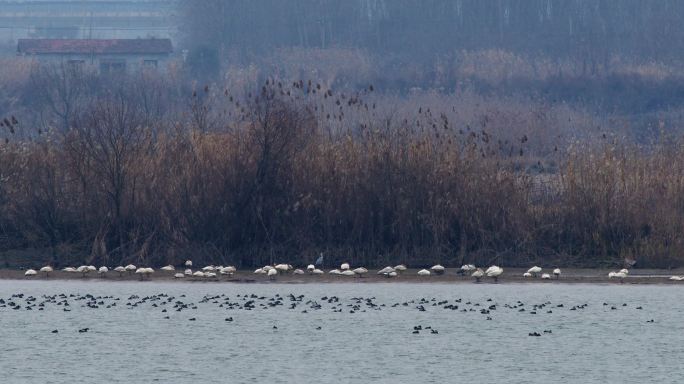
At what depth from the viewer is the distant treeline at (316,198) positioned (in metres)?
27.1

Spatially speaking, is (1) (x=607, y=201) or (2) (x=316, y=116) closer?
(1) (x=607, y=201)

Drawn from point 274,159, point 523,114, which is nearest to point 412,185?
point 274,159

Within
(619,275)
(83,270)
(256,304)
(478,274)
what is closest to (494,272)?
(478,274)

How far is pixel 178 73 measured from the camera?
62594mm

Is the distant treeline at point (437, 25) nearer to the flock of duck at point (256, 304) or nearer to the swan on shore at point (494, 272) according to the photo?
the swan on shore at point (494, 272)

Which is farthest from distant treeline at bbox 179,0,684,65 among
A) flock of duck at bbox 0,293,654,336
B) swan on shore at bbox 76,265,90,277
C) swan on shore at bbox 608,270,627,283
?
flock of duck at bbox 0,293,654,336

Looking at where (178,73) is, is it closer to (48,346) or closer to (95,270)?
(95,270)

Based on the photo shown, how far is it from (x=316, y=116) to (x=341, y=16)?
161 ft

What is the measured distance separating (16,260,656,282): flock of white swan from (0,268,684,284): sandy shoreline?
7cm

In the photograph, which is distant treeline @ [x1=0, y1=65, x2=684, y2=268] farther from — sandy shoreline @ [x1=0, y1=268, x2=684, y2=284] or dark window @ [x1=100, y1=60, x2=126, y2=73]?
dark window @ [x1=100, y1=60, x2=126, y2=73]

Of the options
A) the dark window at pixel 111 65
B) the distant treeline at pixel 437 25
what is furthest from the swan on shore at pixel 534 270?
the dark window at pixel 111 65

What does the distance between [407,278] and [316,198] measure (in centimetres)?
255

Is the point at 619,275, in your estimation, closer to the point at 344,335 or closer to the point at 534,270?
the point at 534,270

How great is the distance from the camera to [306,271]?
26609mm
